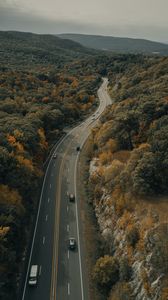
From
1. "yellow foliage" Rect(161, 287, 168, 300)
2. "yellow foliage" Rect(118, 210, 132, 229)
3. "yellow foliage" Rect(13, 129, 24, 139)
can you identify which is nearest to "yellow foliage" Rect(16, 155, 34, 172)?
"yellow foliage" Rect(13, 129, 24, 139)

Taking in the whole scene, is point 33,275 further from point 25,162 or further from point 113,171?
point 113,171

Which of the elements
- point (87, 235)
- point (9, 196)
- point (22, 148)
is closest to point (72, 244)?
point (87, 235)

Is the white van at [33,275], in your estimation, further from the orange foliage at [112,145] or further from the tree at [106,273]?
the orange foliage at [112,145]

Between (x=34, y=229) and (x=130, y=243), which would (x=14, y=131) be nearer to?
(x=34, y=229)

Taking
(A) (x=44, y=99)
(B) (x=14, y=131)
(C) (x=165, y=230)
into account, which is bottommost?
(C) (x=165, y=230)

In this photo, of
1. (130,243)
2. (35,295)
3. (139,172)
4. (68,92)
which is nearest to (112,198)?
(139,172)

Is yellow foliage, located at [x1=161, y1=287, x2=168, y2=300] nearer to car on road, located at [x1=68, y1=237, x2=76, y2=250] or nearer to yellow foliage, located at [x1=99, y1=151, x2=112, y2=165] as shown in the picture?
car on road, located at [x1=68, y1=237, x2=76, y2=250]
